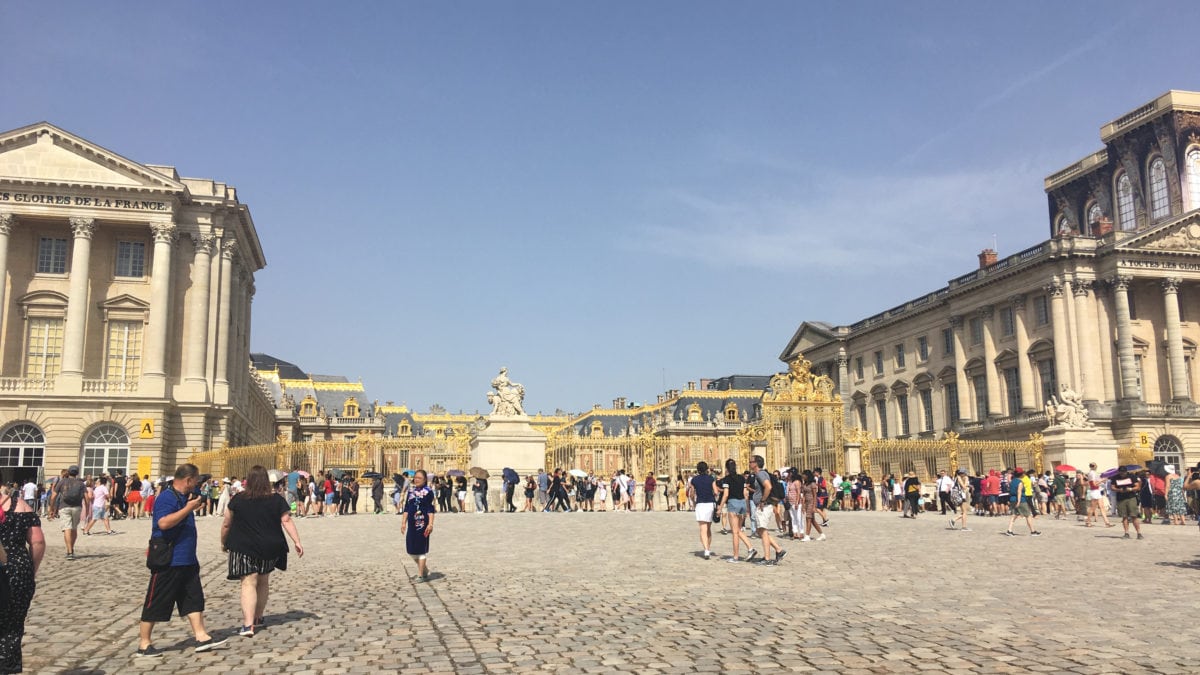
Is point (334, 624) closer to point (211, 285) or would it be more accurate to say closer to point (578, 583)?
point (578, 583)

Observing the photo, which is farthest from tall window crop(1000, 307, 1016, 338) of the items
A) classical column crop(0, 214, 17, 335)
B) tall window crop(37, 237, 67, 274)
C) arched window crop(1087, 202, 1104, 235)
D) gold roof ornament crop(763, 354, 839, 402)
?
classical column crop(0, 214, 17, 335)

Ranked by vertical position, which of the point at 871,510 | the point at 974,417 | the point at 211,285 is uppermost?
the point at 211,285

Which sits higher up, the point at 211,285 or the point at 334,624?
the point at 211,285

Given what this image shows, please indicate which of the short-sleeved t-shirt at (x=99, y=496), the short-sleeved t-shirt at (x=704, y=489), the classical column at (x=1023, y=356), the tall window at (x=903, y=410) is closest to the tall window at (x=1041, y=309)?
the classical column at (x=1023, y=356)

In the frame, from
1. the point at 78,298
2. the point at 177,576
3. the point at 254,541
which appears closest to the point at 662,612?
the point at 254,541

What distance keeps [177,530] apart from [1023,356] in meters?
53.0

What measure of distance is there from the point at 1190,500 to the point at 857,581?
22.7 m

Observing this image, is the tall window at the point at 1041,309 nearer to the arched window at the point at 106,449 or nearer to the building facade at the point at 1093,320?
the building facade at the point at 1093,320

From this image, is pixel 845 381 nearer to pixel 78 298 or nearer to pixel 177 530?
pixel 78 298

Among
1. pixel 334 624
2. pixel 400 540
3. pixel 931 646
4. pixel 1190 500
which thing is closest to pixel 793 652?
pixel 931 646

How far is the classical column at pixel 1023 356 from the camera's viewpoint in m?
52.9

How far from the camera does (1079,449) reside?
33219 mm

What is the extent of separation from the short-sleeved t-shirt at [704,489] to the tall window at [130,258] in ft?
115

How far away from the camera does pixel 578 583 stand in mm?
11891
